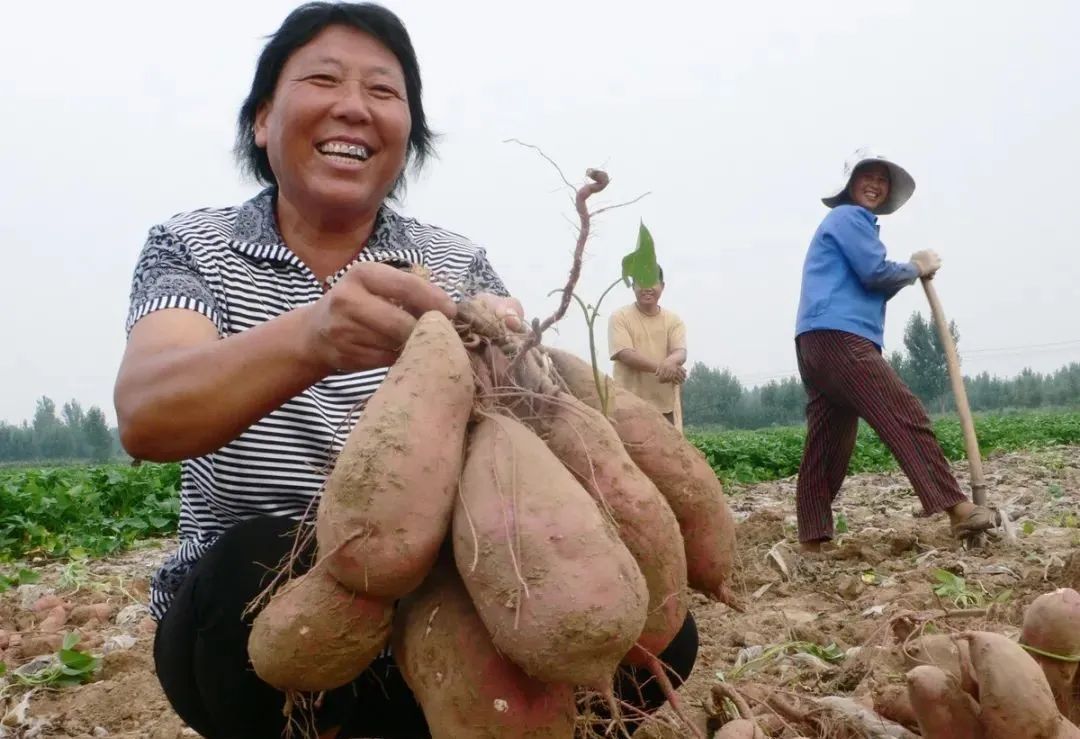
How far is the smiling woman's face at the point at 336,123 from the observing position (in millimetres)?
2160

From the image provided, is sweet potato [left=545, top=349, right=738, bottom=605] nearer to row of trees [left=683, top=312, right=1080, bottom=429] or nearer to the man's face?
the man's face

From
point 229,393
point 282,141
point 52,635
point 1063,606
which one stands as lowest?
point 52,635

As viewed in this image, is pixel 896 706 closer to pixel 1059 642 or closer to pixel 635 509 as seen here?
pixel 1059 642

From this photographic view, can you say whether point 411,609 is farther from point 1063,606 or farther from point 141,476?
point 141,476

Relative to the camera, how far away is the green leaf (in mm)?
1524

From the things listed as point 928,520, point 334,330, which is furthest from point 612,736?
point 928,520

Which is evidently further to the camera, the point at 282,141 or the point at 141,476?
the point at 141,476

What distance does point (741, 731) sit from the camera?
66.6 inches

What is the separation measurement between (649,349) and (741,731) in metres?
6.01

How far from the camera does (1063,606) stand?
1.85 meters

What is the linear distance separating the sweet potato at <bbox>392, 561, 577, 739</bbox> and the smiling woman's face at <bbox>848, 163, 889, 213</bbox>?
4.96 m

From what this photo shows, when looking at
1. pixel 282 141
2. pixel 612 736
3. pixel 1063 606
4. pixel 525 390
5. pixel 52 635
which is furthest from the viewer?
pixel 52 635

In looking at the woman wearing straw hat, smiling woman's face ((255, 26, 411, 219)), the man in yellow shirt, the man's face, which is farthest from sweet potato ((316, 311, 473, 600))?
the man's face

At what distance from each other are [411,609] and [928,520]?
6242 mm
